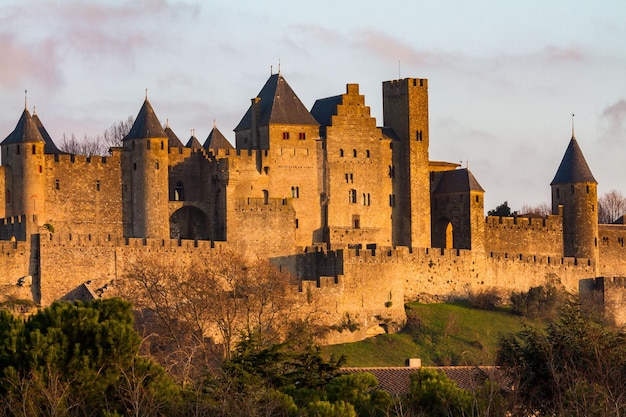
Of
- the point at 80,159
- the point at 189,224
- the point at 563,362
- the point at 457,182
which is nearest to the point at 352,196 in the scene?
the point at 457,182

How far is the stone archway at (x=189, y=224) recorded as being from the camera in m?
77.4

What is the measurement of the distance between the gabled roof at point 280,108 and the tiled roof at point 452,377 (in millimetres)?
23256

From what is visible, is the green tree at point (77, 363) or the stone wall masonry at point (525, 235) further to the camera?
the stone wall masonry at point (525, 235)

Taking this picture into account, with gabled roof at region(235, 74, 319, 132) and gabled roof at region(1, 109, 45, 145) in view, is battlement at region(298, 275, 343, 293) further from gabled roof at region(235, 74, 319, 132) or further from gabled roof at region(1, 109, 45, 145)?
gabled roof at region(1, 109, 45, 145)

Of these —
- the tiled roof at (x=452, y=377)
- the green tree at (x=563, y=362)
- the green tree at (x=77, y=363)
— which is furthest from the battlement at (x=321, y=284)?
the green tree at (x=77, y=363)

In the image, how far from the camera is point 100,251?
70.4 metres

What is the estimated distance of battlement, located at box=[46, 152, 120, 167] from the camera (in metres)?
74.9

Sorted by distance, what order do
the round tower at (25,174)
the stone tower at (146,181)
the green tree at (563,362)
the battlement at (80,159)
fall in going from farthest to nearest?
1. the stone tower at (146,181)
2. the battlement at (80,159)
3. the round tower at (25,174)
4. the green tree at (563,362)

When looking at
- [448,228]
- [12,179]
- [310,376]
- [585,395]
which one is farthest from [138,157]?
[585,395]

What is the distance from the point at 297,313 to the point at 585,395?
25.0 m

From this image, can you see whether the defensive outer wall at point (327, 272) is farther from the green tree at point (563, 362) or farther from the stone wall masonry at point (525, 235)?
the green tree at point (563, 362)

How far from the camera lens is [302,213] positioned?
78125 millimetres

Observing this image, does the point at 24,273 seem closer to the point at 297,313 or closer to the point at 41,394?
the point at 297,313

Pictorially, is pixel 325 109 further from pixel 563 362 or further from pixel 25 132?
pixel 563 362
